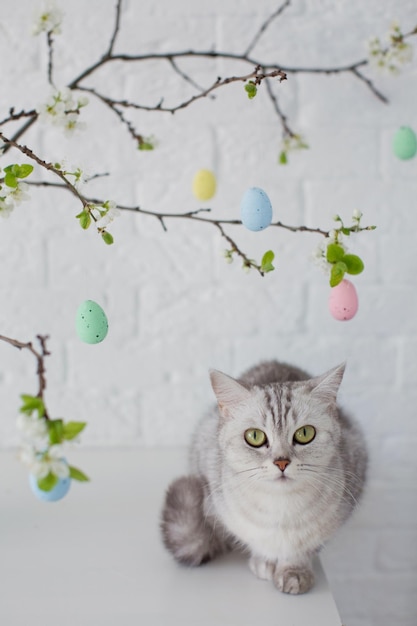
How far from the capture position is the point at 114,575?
2.92 ft

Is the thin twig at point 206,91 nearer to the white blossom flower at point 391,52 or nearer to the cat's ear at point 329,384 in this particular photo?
the white blossom flower at point 391,52

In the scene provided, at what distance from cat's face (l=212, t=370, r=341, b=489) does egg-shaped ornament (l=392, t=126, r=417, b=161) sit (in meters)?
0.40

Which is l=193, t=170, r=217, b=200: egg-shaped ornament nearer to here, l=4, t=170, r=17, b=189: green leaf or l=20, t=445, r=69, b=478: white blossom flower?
l=4, t=170, r=17, b=189: green leaf

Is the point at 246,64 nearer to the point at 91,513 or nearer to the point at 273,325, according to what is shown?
the point at 273,325

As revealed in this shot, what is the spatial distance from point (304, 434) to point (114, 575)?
1.01 ft

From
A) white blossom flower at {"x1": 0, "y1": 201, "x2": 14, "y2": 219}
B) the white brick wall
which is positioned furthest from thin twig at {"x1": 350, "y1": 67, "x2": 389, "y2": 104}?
white blossom flower at {"x1": 0, "y1": 201, "x2": 14, "y2": 219}

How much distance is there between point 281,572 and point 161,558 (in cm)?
17

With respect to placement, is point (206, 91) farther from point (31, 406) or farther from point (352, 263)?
point (31, 406)

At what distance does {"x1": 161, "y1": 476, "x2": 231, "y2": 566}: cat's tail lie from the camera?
2.97 feet

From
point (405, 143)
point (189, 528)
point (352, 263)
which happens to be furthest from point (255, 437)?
point (405, 143)

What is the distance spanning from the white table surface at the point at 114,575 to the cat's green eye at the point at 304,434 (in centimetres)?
20

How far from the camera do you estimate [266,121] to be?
3.68 ft

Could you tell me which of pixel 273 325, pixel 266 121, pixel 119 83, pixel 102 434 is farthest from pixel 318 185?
pixel 102 434

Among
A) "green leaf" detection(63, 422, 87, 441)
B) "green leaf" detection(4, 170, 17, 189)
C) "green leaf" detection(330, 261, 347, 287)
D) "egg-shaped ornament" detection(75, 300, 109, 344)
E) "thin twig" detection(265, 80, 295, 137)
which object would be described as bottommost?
"green leaf" detection(63, 422, 87, 441)
